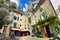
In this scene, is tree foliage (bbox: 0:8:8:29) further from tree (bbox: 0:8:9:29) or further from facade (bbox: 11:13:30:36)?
facade (bbox: 11:13:30:36)

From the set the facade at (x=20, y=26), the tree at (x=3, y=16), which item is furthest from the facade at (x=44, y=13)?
the tree at (x=3, y=16)

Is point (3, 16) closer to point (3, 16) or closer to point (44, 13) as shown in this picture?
point (3, 16)

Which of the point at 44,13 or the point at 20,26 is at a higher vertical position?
the point at 44,13

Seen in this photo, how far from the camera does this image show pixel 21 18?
160 inches

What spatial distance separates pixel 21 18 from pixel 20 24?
0.20 metres

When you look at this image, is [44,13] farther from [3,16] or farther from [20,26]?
[3,16]

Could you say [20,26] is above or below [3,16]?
below

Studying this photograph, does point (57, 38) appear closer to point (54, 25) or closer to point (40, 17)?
point (54, 25)

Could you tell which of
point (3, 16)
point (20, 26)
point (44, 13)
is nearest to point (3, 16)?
point (3, 16)

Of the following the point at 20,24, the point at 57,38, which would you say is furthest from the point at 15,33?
the point at 57,38

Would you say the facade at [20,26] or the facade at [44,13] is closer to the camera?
the facade at [44,13]

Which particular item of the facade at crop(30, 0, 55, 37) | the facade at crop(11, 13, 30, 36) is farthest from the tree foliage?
the facade at crop(30, 0, 55, 37)

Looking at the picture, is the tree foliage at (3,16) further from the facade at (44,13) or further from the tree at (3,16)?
the facade at (44,13)

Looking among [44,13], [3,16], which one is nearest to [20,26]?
[3,16]
